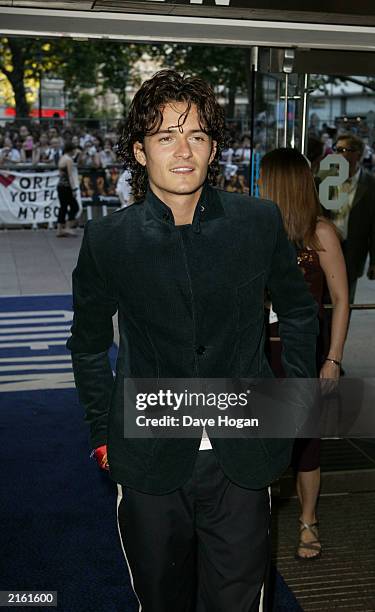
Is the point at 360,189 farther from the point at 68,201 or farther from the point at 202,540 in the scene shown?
the point at 68,201

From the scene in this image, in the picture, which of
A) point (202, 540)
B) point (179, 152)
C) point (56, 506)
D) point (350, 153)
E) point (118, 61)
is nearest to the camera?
point (179, 152)

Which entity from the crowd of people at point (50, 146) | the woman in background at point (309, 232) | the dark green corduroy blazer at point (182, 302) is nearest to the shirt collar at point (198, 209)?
the dark green corduroy blazer at point (182, 302)

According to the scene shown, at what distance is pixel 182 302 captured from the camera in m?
2.43

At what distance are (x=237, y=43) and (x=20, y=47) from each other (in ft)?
97.4

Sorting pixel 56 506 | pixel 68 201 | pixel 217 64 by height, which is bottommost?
pixel 56 506

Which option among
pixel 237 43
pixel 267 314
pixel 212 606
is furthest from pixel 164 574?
pixel 237 43

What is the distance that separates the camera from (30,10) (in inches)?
171

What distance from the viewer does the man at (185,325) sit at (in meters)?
2.44

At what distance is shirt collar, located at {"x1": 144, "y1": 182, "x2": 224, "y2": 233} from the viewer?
8.17 feet

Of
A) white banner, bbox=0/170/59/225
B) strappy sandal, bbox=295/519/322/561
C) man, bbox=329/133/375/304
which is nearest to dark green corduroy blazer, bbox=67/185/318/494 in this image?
strappy sandal, bbox=295/519/322/561

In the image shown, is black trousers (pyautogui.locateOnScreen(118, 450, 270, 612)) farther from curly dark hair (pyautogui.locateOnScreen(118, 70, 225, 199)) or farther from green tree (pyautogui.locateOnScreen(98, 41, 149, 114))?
green tree (pyautogui.locateOnScreen(98, 41, 149, 114))

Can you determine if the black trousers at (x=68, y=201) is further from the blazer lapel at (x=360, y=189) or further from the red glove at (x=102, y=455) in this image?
the red glove at (x=102, y=455)

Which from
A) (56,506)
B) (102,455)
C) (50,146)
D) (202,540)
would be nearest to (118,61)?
(50,146)

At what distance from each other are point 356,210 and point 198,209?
3.42 m
